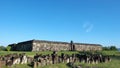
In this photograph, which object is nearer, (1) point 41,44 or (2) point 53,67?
(2) point 53,67

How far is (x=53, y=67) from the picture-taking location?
2473 centimetres

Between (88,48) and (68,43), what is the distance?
23.7ft

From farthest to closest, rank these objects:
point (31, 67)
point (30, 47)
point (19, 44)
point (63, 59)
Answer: point (19, 44) → point (30, 47) → point (63, 59) → point (31, 67)

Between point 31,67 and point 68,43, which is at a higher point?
point 68,43

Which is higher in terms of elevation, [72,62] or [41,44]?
[41,44]

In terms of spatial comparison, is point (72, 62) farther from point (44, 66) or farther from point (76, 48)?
point (76, 48)

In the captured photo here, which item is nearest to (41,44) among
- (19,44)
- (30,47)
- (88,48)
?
(30,47)

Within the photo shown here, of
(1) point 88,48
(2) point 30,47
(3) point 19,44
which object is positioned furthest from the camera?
(1) point 88,48

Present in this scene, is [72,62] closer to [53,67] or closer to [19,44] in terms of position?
[53,67]

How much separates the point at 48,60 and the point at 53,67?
59.7 inches

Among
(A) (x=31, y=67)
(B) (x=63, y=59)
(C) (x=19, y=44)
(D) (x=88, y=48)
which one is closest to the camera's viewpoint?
(A) (x=31, y=67)

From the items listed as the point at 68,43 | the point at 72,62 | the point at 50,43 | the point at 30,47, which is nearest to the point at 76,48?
the point at 68,43

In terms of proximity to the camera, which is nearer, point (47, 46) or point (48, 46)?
point (47, 46)

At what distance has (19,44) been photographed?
165 feet
